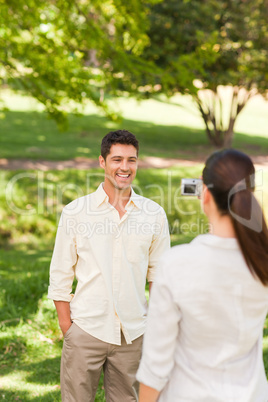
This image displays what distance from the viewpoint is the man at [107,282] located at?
103 inches

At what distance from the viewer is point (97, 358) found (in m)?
2.63

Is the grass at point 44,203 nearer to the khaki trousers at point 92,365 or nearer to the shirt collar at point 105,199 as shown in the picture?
the shirt collar at point 105,199

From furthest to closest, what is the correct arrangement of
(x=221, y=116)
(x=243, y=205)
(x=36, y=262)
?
(x=221, y=116)
(x=36, y=262)
(x=243, y=205)

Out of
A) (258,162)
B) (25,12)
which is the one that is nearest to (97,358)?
(25,12)

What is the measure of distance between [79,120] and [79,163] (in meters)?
10.5

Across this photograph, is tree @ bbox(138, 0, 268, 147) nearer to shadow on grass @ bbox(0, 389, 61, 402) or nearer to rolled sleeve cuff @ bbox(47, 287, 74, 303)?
shadow on grass @ bbox(0, 389, 61, 402)

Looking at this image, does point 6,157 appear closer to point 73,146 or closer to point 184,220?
point 73,146

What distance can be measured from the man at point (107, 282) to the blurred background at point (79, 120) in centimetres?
73

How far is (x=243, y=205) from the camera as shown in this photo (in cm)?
156

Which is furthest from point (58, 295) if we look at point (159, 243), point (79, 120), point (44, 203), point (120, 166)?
point (79, 120)

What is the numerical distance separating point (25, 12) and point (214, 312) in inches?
369

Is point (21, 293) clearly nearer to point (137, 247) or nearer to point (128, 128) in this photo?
point (137, 247)

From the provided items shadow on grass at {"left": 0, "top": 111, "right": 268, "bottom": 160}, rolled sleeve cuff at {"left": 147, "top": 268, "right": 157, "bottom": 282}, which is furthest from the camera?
shadow on grass at {"left": 0, "top": 111, "right": 268, "bottom": 160}

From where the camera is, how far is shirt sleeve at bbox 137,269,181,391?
1.63 metres
